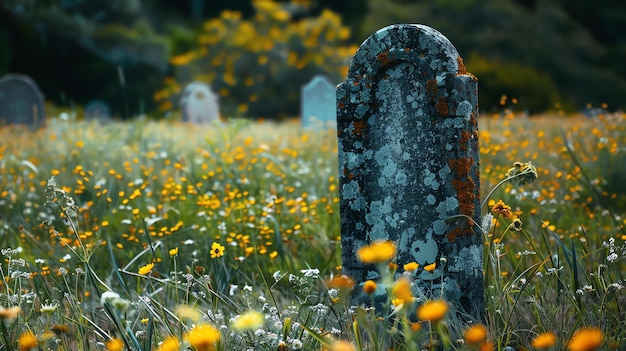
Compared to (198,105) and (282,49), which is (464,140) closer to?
(198,105)

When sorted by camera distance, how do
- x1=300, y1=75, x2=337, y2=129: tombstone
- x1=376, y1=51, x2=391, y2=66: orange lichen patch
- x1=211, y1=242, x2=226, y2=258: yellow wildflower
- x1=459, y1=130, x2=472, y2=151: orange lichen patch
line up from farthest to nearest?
x1=300, y1=75, x2=337, y2=129: tombstone, x1=376, y1=51, x2=391, y2=66: orange lichen patch, x1=459, y1=130, x2=472, y2=151: orange lichen patch, x1=211, y1=242, x2=226, y2=258: yellow wildflower

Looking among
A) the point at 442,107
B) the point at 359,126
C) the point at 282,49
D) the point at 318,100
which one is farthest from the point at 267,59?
the point at 442,107

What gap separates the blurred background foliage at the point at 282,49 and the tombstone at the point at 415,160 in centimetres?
1930

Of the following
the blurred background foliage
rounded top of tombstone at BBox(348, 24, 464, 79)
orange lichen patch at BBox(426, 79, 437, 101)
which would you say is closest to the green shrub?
the blurred background foliage

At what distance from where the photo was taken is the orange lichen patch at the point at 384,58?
340cm

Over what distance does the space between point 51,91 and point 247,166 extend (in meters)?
23.2

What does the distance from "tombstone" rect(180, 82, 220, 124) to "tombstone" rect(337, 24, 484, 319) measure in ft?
38.8

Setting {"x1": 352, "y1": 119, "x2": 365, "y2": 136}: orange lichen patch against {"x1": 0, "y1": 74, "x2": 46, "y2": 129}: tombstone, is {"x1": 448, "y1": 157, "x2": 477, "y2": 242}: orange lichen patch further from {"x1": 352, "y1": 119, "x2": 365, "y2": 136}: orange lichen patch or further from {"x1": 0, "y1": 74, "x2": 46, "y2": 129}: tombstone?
{"x1": 0, "y1": 74, "x2": 46, "y2": 129}: tombstone

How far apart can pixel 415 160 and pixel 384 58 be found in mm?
541

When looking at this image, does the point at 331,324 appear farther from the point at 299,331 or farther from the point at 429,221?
the point at 429,221

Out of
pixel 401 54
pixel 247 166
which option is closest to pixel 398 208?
pixel 401 54

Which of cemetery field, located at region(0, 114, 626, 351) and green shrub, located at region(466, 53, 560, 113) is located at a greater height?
green shrub, located at region(466, 53, 560, 113)

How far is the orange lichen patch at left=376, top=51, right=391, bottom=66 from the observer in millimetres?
3402

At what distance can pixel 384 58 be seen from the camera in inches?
135
